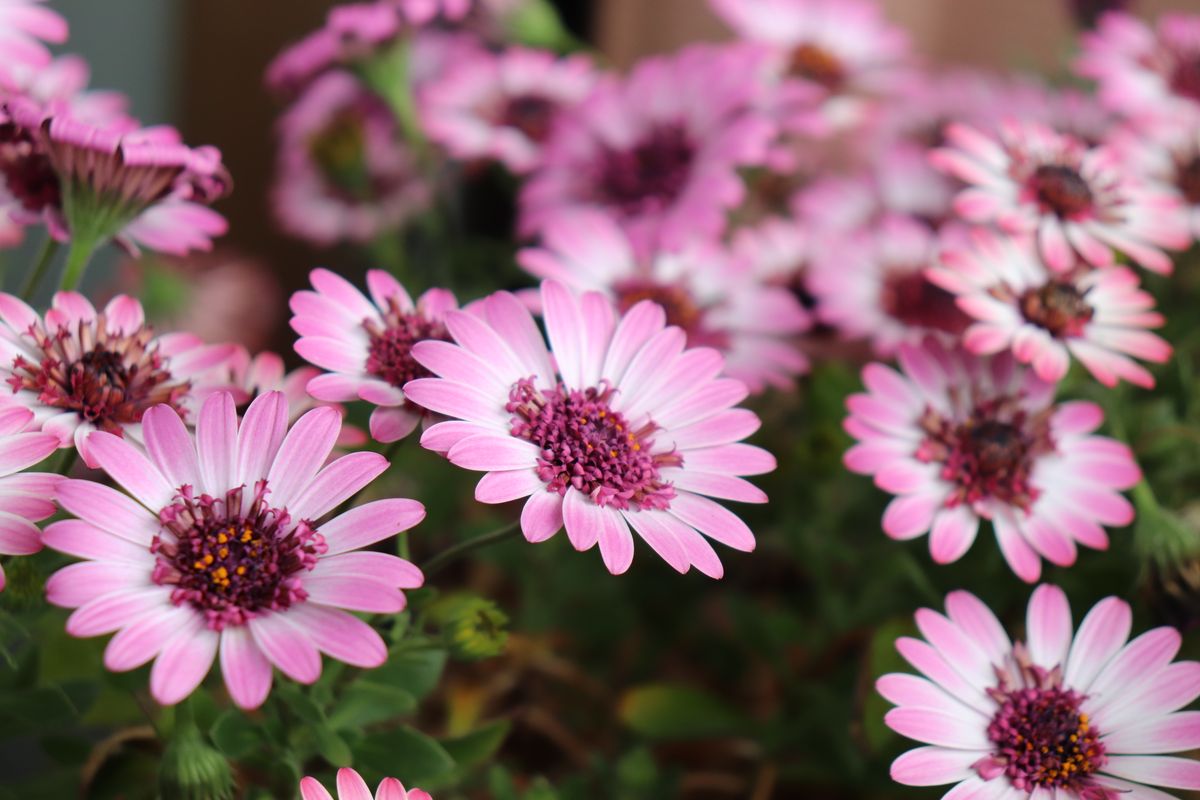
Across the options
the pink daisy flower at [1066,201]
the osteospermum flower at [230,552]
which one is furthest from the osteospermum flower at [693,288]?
the osteospermum flower at [230,552]

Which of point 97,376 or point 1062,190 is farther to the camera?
point 1062,190

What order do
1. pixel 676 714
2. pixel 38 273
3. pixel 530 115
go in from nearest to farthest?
pixel 38 273 → pixel 676 714 → pixel 530 115

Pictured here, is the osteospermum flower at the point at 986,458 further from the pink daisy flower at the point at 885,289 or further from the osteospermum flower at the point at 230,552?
the osteospermum flower at the point at 230,552

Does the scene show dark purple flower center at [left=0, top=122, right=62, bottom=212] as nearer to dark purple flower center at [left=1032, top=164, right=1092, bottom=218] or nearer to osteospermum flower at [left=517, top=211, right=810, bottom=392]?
osteospermum flower at [left=517, top=211, right=810, bottom=392]

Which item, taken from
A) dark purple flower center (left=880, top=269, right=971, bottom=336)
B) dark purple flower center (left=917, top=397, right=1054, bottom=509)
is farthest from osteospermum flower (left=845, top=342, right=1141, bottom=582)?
dark purple flower center (left=880, top=269, right=971, bottom=336)

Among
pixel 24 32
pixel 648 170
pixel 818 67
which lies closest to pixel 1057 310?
pixel 648 170

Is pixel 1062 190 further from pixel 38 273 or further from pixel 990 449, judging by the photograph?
pixel 38 273

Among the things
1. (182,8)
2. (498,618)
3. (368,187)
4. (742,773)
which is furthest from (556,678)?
(182,8)

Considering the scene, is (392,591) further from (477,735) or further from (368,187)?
(368,187)
